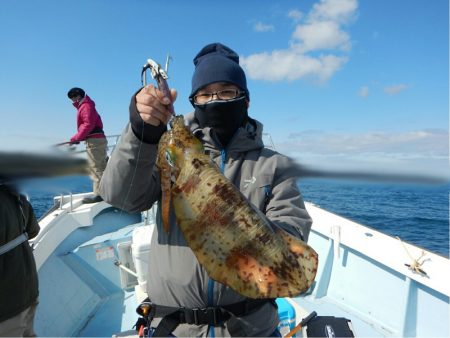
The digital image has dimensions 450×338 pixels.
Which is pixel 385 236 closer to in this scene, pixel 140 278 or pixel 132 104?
pixel 140 278

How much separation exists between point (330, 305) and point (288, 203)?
4761mm

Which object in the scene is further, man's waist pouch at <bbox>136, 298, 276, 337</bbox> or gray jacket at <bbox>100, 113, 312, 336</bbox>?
man's waist pouch at <bbox>136, 298, 276, 337</bbox>

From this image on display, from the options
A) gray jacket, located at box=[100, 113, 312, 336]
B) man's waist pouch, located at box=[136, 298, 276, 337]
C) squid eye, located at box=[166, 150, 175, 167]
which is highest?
squid eye, located at box=[166, 150, 175, 167]

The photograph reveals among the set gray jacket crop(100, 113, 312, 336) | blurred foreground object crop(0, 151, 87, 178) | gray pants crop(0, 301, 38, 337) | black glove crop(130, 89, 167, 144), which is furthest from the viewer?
gray pants crop(0, 301, 38, 337)

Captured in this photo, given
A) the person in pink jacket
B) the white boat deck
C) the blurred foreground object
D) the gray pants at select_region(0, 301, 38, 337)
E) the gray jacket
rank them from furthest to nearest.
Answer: the person in pink jacket < the white boat deck < the gray pants at select_region(0, 301, 38, 337) < the gray jacket < the blurred foreground object

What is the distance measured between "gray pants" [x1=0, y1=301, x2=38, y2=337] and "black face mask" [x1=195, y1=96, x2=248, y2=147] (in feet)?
10.3

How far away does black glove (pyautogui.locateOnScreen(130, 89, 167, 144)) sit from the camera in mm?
2098

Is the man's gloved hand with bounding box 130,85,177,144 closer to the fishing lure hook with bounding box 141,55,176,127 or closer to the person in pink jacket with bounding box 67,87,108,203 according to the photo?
the fishing lure hook with bounding box 141,55,176,127

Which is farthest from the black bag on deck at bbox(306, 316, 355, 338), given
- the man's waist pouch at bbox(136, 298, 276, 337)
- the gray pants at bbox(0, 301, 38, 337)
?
the gray pants at bbox(0, 301, 38, 337)

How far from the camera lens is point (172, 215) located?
2.47 m

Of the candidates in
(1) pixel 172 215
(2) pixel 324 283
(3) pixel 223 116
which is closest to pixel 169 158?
(1) pixel 172 215

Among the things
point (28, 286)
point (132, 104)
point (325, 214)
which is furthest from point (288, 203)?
point (325, 214)

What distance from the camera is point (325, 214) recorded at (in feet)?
25.5

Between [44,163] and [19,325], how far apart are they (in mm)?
2653
